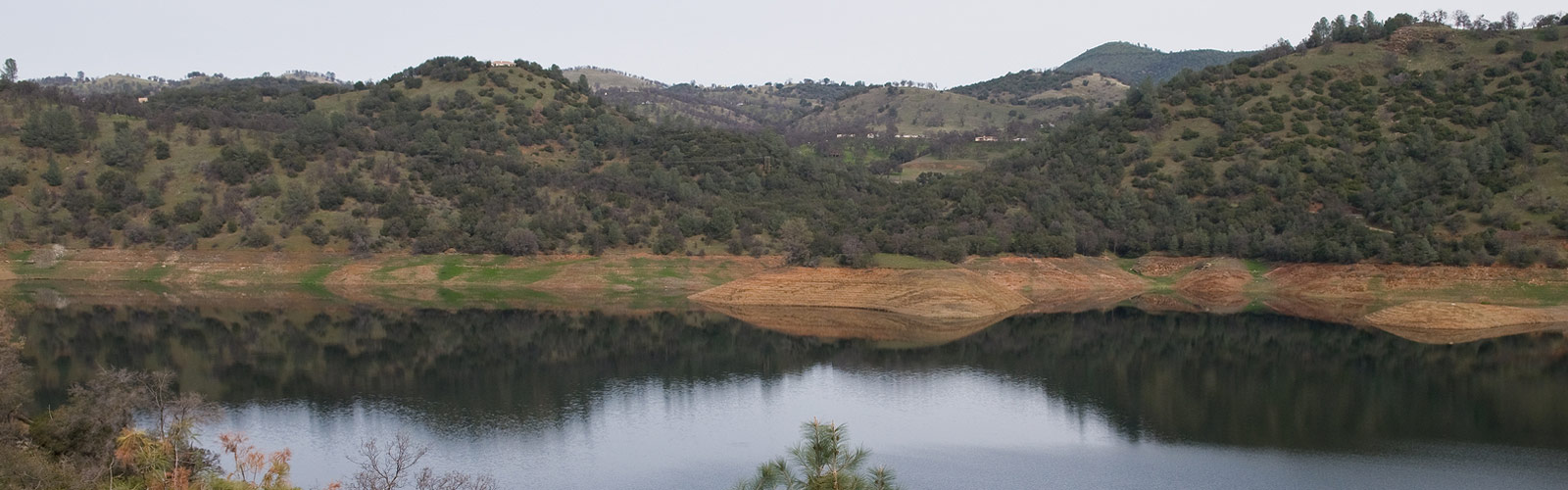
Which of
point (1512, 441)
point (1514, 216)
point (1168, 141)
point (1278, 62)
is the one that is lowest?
point (1512, 441)

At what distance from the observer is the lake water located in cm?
3612

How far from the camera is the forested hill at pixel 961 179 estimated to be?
283ft

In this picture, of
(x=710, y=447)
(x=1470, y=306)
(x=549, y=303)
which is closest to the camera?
(x=710, y=447)

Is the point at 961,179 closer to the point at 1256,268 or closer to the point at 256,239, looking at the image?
the point at 1256,268

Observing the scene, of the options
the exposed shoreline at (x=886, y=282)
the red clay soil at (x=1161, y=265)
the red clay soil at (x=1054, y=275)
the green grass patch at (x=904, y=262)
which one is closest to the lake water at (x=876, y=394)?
the exposed shoreline at (x=886, y=282)

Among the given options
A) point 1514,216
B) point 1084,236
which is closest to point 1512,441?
point 1514,216

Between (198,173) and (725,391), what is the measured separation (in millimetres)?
72048

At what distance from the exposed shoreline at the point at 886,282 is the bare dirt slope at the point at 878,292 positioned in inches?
4.5

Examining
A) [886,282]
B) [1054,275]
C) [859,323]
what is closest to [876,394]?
[859,323]

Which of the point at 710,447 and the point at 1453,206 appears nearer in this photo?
the point at 710,447

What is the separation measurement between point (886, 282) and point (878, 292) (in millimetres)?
1301

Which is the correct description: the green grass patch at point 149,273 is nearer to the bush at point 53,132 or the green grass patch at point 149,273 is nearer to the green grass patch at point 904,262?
the bush at point 53,132

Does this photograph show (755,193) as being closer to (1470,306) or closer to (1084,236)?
(1084,236)

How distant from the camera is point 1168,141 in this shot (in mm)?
107000
